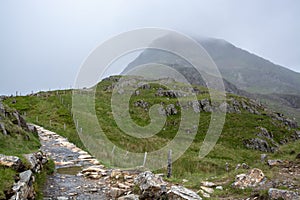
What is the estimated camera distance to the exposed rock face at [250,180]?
10516 mm

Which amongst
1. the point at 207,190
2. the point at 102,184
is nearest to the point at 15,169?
the point at 102,184

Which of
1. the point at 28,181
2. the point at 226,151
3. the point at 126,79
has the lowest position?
the point at 226,151

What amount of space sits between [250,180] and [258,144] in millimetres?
49392

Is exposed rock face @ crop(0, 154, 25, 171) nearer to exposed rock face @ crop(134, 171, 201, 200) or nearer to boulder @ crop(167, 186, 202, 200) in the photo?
exposed rock face @ crop(134, 171, 201, 200)

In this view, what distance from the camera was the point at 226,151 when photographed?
Answer: 45.9 metres

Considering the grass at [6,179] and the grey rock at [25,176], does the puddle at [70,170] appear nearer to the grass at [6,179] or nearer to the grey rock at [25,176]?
the grey rock at [25,176]

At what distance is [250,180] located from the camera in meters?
10.8

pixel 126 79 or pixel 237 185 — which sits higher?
pixel 126 79

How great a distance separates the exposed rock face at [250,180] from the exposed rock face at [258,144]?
46210 mm

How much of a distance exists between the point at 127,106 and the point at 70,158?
166 ft

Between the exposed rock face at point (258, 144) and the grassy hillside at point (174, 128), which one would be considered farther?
the exposed rock face at point (258, 144)

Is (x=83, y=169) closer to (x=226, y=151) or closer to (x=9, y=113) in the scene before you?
(x=9, y=113)

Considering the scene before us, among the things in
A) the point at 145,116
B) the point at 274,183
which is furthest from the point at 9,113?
the point at 145,116

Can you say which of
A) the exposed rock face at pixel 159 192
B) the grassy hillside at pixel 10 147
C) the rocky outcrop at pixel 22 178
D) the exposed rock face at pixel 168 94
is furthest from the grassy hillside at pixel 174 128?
the rocky outcrop at pixel 22 178
